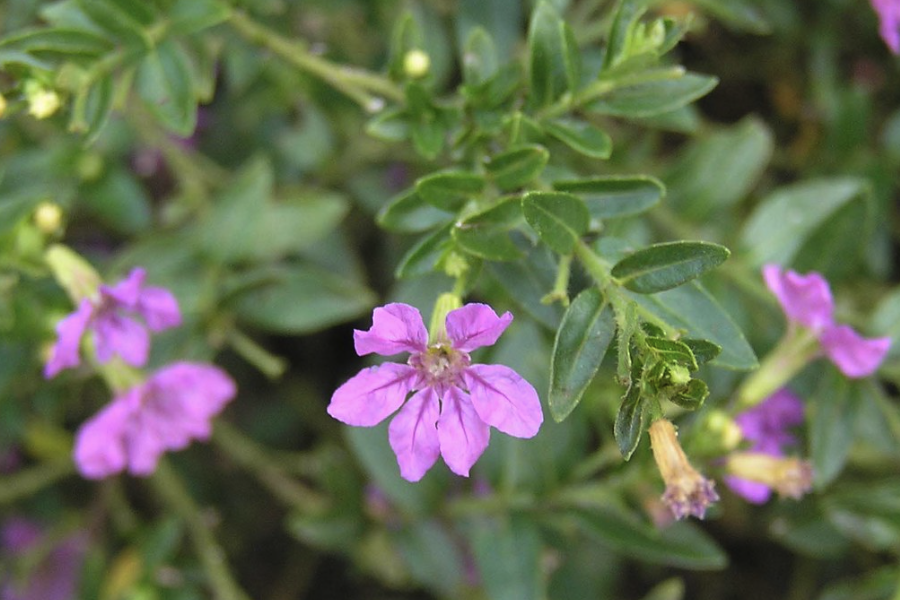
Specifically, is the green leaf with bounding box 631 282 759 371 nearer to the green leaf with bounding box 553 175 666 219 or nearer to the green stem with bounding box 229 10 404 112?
the green leaf with bounding box 553 175 666 219

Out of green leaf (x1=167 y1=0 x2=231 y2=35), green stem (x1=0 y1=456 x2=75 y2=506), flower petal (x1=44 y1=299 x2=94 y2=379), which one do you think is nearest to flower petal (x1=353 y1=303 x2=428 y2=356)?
flower petal (x1=44 y1=299 x2=94 y2=379)

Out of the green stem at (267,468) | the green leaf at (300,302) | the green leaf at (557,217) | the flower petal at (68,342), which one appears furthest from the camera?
the green stem at (267,468)

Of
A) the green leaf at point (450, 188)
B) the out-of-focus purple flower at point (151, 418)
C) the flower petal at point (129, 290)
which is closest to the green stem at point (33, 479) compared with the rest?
the out-of-focus purple flower at point (151, 418)

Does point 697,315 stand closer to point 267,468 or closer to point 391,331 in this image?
point 391,331

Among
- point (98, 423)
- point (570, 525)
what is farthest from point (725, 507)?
point (98, 423)

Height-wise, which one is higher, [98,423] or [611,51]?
[611,51]

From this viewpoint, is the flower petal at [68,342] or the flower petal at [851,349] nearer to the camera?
the flower petal at [68,342]

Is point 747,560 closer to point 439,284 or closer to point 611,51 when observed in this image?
point 439,284

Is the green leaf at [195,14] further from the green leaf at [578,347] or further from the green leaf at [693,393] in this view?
the green leaf at [693,393]
